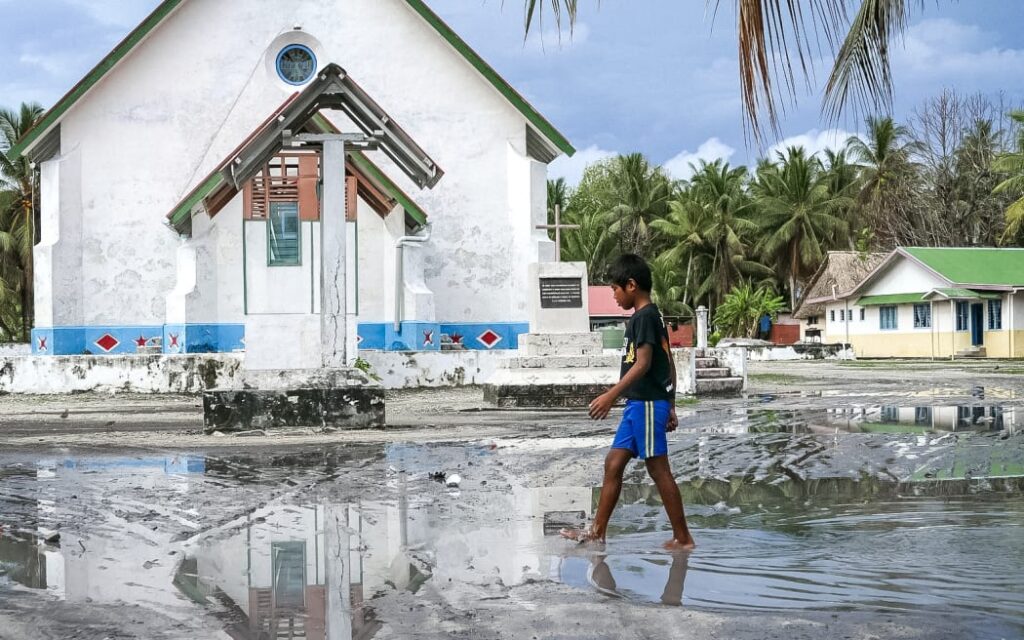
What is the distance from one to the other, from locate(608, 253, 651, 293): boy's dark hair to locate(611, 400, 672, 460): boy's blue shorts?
627 millimetres

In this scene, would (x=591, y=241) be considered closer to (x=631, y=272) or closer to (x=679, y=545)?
(x=631, y=272)

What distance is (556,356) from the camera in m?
17.2

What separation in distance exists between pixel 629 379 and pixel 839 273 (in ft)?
173

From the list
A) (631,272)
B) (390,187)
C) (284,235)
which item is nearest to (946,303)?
(390,187)

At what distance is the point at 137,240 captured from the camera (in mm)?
24953

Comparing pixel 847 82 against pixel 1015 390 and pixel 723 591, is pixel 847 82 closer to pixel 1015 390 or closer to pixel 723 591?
pixel 723 591

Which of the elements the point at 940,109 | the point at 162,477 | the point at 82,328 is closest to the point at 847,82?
A: the point at 162,477

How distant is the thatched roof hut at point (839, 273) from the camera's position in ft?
180

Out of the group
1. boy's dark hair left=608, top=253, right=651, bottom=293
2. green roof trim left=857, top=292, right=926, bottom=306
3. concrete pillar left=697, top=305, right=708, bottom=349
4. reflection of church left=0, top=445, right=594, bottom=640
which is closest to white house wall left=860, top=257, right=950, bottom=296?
green roof trim left=857, top=292, right=926, bottom=306

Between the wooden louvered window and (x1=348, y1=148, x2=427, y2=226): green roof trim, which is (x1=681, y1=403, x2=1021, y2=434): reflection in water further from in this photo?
(x1=348, y1=148, x2=427, y2=226): green roof trim

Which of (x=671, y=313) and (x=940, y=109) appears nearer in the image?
(x=940, y=109)

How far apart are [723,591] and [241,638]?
1.91m

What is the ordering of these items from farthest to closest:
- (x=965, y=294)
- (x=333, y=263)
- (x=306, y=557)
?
1. (x=965, y=294)
2. (x=333, y=263)
3. (x=306, y=557)

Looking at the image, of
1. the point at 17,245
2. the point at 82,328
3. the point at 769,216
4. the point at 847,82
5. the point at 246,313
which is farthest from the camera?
the point at 769,216
